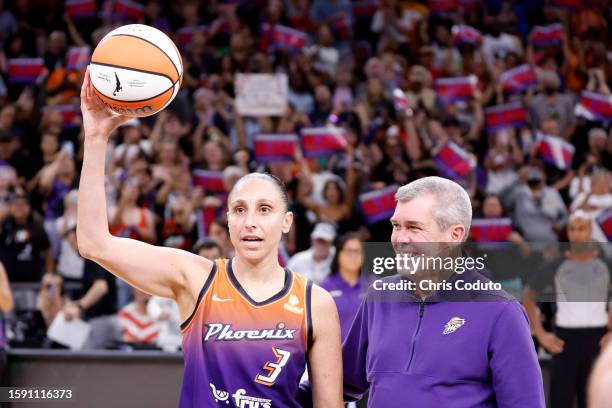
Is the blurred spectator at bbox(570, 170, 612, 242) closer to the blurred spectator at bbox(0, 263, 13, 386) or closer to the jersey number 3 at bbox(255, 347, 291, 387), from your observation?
the blurred spectator at bbox(0, 263, 13, 386)

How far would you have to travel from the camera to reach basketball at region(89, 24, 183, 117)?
156 inches

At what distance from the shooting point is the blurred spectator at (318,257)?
8.91m

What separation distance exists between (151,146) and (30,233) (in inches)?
80.1

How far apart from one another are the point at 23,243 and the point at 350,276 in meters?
3.89

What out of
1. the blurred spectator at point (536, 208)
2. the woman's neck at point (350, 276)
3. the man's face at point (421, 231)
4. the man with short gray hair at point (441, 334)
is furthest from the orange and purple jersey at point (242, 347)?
the blurred spectator at point (536, 208)

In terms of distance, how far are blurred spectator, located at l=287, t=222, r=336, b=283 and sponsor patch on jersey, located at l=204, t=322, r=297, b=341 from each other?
4.98 meters

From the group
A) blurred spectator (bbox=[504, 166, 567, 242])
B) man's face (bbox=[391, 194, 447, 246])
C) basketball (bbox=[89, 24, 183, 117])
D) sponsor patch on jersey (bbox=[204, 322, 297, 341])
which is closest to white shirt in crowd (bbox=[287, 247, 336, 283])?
blurred spectator (bbox=[504, 166, 567, 242])

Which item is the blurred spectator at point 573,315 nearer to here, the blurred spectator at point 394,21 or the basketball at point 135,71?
the basketball at point 135,71

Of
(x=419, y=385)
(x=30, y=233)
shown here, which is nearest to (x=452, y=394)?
(x=419, y=385)

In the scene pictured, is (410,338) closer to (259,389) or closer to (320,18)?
(259,389)

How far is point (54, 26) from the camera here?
48.5ft

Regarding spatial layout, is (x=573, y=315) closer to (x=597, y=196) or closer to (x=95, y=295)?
(x=597, y=196)

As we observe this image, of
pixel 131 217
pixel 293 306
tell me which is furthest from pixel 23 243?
pixel 293 306

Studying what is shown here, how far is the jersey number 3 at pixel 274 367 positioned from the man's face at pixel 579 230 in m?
4.92
